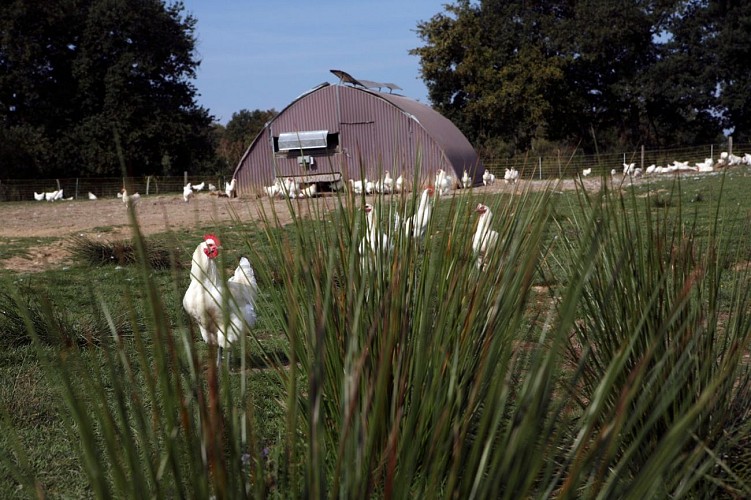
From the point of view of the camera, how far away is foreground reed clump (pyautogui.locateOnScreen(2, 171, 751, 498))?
1163 millimetres

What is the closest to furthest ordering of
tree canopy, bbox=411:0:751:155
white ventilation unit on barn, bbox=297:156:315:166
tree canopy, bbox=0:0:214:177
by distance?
white ventilation unit on barn, bbox=297:156:315:166, tree canopy, bbox=0:0:214:177, tree canopy, bbox=411:0:751:155

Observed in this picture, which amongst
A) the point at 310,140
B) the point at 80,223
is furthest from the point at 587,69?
the point at 80,223

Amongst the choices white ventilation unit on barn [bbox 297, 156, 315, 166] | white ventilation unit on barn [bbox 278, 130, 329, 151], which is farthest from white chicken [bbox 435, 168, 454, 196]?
white ventilation unit on barn [bbox 278, 130, 329, 151]

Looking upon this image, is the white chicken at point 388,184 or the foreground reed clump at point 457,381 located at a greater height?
the white chicken at point 388,184

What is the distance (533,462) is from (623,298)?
1285mm

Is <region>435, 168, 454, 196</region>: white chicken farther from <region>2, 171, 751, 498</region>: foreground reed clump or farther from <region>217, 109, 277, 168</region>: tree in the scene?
<region>217, 109, 277, 168</region>: tree

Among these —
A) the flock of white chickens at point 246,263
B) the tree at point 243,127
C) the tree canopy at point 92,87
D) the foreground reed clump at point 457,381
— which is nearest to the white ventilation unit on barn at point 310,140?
the tree canopy at point 92,87

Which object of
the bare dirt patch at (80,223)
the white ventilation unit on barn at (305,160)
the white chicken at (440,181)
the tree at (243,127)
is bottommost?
the bare dirt patch at (80,223)

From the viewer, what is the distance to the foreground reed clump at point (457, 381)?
1.16 meters

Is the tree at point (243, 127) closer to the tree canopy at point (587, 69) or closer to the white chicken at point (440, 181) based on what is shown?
the tree canopy at point (587, 69)

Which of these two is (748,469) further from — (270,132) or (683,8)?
(683,8)

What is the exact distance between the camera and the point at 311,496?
1137 mm

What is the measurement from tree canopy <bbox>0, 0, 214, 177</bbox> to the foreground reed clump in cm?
3429

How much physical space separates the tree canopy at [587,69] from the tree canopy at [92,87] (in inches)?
542
